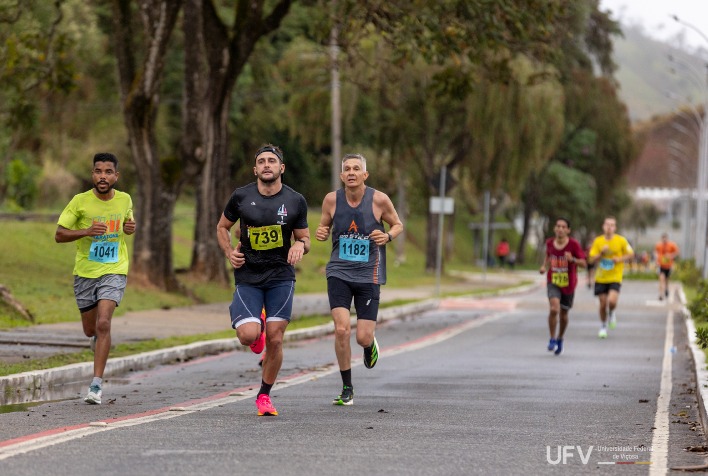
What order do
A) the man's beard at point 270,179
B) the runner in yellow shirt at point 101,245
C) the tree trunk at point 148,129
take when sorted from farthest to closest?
1. the tree trunk at point 148,129
2. the runner in yellow shirt at point 101,245
3. the man's beard at point 270,179

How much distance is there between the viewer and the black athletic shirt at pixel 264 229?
10930mm

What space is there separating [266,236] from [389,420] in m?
1.64

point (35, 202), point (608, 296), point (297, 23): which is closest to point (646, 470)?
point (608, 296)

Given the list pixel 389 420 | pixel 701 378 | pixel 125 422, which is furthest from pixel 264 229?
pixel 701 378

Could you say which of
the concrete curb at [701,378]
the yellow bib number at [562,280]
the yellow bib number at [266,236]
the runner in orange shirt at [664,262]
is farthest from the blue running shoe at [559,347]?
the runner in orange shirt at [664,262]

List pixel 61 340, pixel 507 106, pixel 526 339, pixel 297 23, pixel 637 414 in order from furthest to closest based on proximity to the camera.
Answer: pixel 297 23 → pixel 507 106 → pixel 526 339 → pixel 61 340 → pixel 637 414

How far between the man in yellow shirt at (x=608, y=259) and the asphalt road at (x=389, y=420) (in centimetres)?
360

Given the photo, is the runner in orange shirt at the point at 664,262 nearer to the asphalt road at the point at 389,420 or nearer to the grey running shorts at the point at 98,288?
the asphalt road at the point at 389,420

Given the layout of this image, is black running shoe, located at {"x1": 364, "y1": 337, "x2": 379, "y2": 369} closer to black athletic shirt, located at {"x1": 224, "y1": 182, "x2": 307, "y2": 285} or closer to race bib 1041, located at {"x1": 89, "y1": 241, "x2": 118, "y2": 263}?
black athletic shirt, located at {"x1": 224, "y1": 182, "x2": 307, "y2": 285}

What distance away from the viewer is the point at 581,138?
67688mm

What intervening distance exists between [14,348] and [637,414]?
737 cm

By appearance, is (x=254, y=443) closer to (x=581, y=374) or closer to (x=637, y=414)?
(x=637, y=414)

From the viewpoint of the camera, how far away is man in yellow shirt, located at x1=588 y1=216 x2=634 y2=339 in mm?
23188

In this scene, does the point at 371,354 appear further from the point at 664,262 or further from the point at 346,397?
the point at 664,262
